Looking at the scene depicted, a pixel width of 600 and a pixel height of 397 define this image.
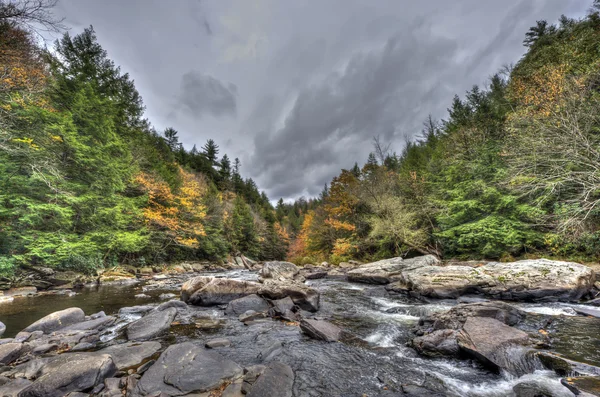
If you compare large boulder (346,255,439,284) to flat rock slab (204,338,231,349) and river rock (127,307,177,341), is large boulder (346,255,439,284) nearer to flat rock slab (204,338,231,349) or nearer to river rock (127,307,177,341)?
flat rock slab (204,338,231,349)

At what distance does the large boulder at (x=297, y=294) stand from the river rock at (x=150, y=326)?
3.76m

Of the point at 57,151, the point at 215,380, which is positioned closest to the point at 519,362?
the point at 215,380

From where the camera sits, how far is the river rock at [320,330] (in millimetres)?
5900

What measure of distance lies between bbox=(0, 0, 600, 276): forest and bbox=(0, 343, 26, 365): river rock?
7275 millimetres

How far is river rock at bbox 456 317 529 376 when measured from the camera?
14.0ft

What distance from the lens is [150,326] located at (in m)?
6.33

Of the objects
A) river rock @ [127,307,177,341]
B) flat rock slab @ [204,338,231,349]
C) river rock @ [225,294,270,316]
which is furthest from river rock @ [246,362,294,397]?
river rock @ [225,294,270,316]

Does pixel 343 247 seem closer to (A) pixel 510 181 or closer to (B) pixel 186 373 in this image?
(A) pixel 510 181

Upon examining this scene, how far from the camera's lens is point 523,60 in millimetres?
Result: 19672

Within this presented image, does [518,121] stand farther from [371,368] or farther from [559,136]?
[371,368]

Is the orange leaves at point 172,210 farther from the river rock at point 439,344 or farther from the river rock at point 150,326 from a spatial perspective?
the river rock at point 439,344

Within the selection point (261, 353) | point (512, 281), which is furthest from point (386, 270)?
point (261, 353)

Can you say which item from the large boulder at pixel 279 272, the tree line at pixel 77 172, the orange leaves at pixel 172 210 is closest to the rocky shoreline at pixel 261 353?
the large boulder at pixel 279 272

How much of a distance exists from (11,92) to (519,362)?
59.4 feet
